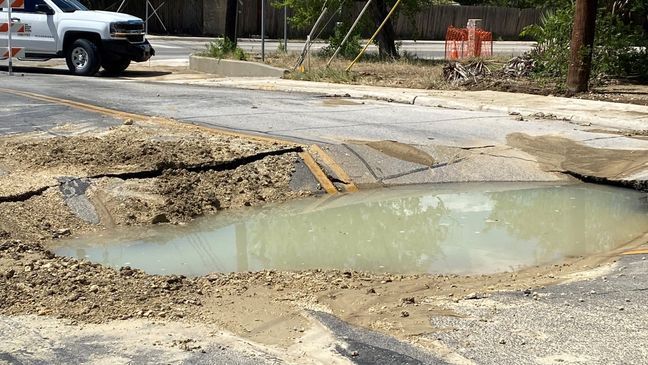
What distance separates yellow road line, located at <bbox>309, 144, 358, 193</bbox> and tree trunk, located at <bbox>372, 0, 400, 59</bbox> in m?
15.0

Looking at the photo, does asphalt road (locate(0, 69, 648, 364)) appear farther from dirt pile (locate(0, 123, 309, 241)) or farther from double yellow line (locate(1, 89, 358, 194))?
dirt pile (locate(0, 123, 309, 241))

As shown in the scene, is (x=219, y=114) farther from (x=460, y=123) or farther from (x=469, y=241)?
(x=469, y=241)

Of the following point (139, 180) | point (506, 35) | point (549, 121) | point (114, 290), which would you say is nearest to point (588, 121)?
point (549, 121)

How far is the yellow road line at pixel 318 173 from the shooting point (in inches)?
380

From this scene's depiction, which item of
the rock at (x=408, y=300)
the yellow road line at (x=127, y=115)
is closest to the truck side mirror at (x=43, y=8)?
the yellow road line at (x=127, y=115)

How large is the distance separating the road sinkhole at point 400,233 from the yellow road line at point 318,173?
0.19 metres

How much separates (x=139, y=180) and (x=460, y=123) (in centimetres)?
602

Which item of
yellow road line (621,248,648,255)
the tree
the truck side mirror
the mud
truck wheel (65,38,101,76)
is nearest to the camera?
yellow road line (621,248,648,255)

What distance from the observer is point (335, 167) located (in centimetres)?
1016

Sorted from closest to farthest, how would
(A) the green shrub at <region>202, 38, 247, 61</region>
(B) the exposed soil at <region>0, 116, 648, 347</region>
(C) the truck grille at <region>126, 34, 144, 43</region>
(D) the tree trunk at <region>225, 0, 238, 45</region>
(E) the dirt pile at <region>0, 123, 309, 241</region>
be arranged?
(B) the exposed soil at <region>0, 116, 648, 347</region> → (E) the dirt pile at <region>0, 123, 309, 241</region> → (C) the truck grille at <region>126, 34, 144, 43</region> → (A) the green shrub at <region>202, 38, 247, 61</region> → (D) the tree trunk at <region>225, 0, 238, 45</region>

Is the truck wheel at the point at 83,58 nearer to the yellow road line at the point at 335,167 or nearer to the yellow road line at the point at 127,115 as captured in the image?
the yellow road line at the point at 127,115

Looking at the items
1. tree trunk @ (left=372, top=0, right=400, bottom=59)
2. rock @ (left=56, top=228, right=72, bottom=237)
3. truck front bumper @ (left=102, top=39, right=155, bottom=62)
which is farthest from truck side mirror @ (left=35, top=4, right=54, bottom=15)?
rock @ (left=56, top=228, right=72, bottom=237)

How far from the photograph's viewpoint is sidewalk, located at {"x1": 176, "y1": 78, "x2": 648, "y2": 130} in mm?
13609

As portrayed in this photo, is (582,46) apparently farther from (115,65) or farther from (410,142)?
(115,65)
